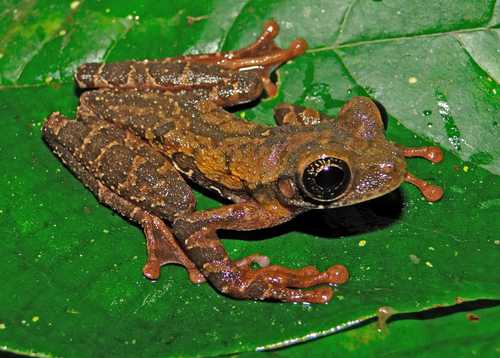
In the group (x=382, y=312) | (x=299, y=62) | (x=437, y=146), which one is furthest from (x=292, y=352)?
(x=299, y=62)

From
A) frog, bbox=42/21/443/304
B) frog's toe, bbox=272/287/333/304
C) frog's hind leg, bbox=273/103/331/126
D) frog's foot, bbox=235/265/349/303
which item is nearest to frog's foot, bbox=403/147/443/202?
frog, bbox=42/21/443/304

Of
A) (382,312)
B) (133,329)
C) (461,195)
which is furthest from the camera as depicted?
(461,195)

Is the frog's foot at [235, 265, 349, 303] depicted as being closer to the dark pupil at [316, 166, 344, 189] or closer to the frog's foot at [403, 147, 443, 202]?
the dark pupil at [316, 166, 344, 189]

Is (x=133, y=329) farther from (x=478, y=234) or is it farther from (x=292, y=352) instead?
(x=478, y=234)

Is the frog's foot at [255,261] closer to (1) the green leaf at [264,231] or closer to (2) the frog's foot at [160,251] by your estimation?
(1) the green leaf at [264,231]

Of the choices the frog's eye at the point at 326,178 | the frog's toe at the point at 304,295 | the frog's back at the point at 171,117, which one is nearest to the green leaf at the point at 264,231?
the frog's toe at the point at 304,295

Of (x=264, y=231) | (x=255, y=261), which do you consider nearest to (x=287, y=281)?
(x=255, y=261)
